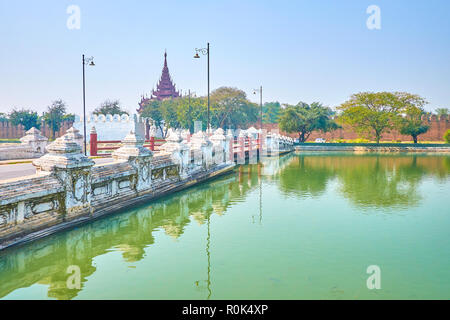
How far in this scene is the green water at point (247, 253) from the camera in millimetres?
5684

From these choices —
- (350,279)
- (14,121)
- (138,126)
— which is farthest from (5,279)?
(14,121)

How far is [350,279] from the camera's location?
6.03 metres

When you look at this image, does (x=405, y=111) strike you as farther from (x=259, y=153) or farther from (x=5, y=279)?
(x=5, y=279)

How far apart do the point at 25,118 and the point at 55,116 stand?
17.2ft

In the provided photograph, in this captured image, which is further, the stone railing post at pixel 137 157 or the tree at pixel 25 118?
the tree at pixel 25 118

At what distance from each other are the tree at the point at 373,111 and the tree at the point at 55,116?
1721 inches

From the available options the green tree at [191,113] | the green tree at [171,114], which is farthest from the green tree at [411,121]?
the green tree at [171,114]

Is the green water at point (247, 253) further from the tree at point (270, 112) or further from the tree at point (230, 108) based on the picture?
the tree at point (270, 112)

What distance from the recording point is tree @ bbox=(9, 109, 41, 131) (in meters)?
60.4

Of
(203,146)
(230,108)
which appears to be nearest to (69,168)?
(203,146)

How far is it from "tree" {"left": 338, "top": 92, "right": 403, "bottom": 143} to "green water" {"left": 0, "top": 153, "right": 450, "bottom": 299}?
38.4 m

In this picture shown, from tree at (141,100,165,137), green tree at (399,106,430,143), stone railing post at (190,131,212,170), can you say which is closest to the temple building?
tree at (141,100,165,137)

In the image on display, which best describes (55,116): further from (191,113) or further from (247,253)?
(247,253)

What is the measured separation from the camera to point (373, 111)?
4894 cm
